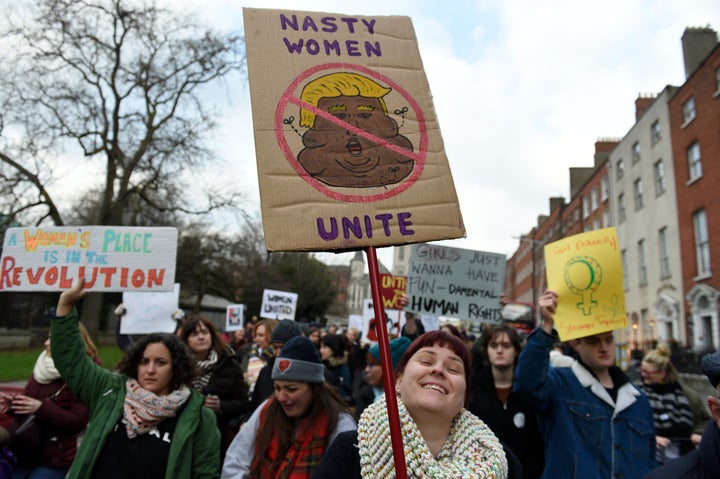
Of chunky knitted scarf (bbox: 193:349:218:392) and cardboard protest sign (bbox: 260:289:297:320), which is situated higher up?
cardboard protest sign (bbox: 260:289:297:320)

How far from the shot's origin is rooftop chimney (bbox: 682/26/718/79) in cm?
2375

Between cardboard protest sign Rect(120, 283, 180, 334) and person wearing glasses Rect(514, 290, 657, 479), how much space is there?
13.9ft

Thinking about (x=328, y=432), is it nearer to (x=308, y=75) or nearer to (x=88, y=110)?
(x=308, y=75)

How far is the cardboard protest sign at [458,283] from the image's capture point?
5793mm

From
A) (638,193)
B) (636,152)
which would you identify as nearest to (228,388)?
(638,193)

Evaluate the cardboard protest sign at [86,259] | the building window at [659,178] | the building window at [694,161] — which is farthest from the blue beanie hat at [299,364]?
the building window at [659,178]

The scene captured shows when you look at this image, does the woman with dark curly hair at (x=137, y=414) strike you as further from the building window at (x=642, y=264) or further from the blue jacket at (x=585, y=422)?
the building window at (x=642, y=264)

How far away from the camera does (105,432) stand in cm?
294

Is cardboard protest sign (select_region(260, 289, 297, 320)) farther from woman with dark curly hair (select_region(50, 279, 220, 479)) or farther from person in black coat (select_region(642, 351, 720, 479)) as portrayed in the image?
person in black coat (select_region(642, 351, 720, 479))

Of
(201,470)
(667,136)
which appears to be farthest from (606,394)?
(667,136)

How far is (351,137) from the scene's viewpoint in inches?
79.5

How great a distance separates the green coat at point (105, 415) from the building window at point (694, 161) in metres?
22.9

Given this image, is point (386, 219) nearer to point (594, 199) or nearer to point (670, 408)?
point (670, 408)

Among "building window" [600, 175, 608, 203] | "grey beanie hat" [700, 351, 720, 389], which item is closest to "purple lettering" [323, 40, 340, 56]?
"grey beanie hat" [700, 351, 720, 389]
